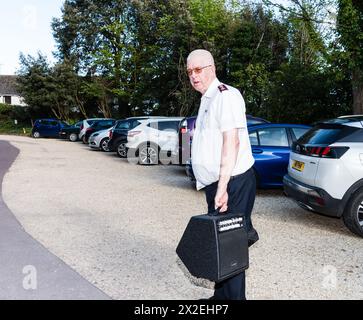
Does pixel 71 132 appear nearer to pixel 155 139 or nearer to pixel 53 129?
pixel 53 129

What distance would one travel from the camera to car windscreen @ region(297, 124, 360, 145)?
551 centimetres

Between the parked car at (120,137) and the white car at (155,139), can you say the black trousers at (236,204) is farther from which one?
the parked car at (120,137)

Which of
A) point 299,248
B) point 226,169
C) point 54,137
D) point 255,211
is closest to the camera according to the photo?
point 226,169

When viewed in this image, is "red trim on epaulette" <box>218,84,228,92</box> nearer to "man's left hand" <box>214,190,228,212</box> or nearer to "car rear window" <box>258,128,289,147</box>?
"man's left hand" <box>214,190,228,212</box>

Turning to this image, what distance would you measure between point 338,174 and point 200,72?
3.04 metres

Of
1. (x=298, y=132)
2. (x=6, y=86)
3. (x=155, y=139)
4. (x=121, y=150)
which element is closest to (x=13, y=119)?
(x=6, y=86)

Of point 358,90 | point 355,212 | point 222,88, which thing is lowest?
point 355,212

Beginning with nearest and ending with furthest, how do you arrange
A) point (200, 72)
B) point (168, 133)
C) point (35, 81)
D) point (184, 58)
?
point (200, 72), point (168, 133), point (184, 58), point (35, 81)

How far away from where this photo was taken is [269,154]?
817 centimetres

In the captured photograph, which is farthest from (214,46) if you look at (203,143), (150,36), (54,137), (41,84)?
(203,143)

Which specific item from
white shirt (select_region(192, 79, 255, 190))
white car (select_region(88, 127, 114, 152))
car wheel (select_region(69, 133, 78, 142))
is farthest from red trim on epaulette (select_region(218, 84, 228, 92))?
car wheel (select_region(69, 133, 78, 142))

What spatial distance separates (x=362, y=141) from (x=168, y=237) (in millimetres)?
2849

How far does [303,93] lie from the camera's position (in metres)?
16.6
